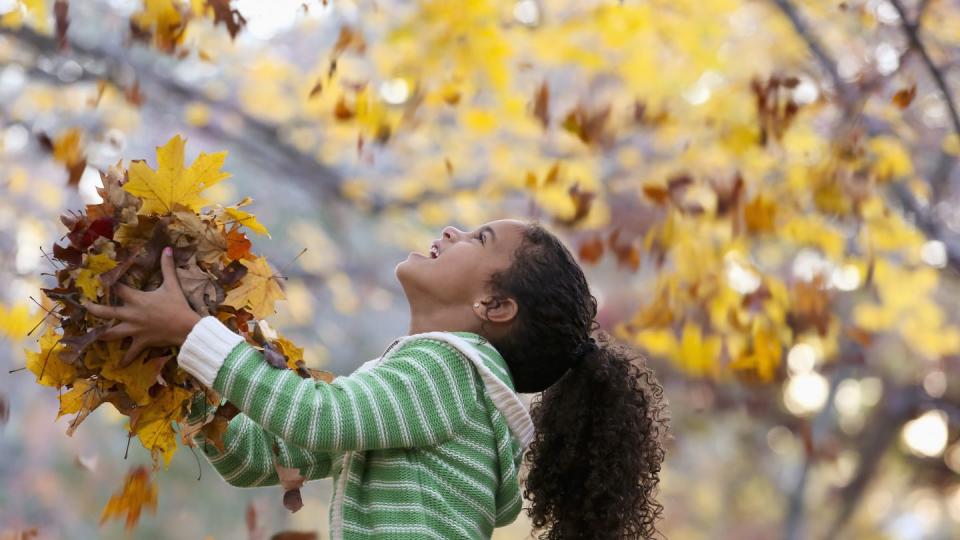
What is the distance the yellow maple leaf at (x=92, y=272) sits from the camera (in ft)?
6.28

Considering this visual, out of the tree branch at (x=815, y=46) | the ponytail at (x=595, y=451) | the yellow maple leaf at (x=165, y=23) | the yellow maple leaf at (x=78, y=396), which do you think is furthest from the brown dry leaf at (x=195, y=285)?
the tree branch at (x=815, y=46)

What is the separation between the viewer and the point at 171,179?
1.94 meters

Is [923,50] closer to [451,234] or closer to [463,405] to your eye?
[451,234]

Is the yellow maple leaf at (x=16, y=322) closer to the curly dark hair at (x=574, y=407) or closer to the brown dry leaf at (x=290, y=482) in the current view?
the brown dry leaf at (x=290, y=482)

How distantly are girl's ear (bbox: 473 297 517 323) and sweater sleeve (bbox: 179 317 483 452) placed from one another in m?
0.17

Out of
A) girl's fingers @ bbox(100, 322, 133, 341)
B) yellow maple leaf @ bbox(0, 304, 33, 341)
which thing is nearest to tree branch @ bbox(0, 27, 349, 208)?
yellow maple leaf @ bbox(0, 304, 33, 341)

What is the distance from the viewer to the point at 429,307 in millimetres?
2332

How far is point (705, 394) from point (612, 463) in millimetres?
4892

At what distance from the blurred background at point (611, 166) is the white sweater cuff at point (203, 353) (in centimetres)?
151

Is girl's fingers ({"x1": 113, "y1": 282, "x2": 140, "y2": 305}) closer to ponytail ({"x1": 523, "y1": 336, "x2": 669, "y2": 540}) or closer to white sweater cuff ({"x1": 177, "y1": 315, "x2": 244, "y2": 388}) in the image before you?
white sweater cuff ({"x1": 177, "y1": 315, "x2": 244, "y2": 388})

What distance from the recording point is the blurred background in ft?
15.6

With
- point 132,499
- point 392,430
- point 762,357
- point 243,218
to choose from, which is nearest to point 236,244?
point 243,218

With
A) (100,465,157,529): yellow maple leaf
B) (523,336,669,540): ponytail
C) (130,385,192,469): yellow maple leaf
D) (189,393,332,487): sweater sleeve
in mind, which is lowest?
(100,465,157,529): yellow maple leaf

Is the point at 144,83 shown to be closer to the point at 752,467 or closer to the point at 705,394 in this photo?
the point at 705,394
